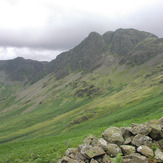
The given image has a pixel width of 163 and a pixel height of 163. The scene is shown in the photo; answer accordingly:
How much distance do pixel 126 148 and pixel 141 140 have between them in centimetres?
181

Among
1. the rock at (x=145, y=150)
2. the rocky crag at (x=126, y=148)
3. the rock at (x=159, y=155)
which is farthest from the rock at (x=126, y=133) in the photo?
the rock at (x=159, y=155)

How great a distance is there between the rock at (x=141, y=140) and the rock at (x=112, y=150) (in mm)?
1731

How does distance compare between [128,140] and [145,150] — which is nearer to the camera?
[145,150]

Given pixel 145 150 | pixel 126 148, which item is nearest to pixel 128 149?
pixel 126 148

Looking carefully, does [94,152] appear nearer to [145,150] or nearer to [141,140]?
[145,150]

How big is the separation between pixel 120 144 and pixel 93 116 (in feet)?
299

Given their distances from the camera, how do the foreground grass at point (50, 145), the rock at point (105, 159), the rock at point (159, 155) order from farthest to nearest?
1. the foreground grass at point (50, 145)
2. the rock at point (105, 159)
3. the rock at point (159, 155)

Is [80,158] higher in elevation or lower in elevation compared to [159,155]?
lower

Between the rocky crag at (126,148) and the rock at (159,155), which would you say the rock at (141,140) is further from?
the rock at (159,155)

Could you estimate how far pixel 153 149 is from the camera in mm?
13453

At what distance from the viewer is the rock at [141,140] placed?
553 inches

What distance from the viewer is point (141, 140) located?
14172 mm

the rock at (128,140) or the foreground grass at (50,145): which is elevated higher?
the rock at (128,140)

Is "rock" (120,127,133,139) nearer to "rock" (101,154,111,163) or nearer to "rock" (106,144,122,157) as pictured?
"rock" (106,144,122,157)
